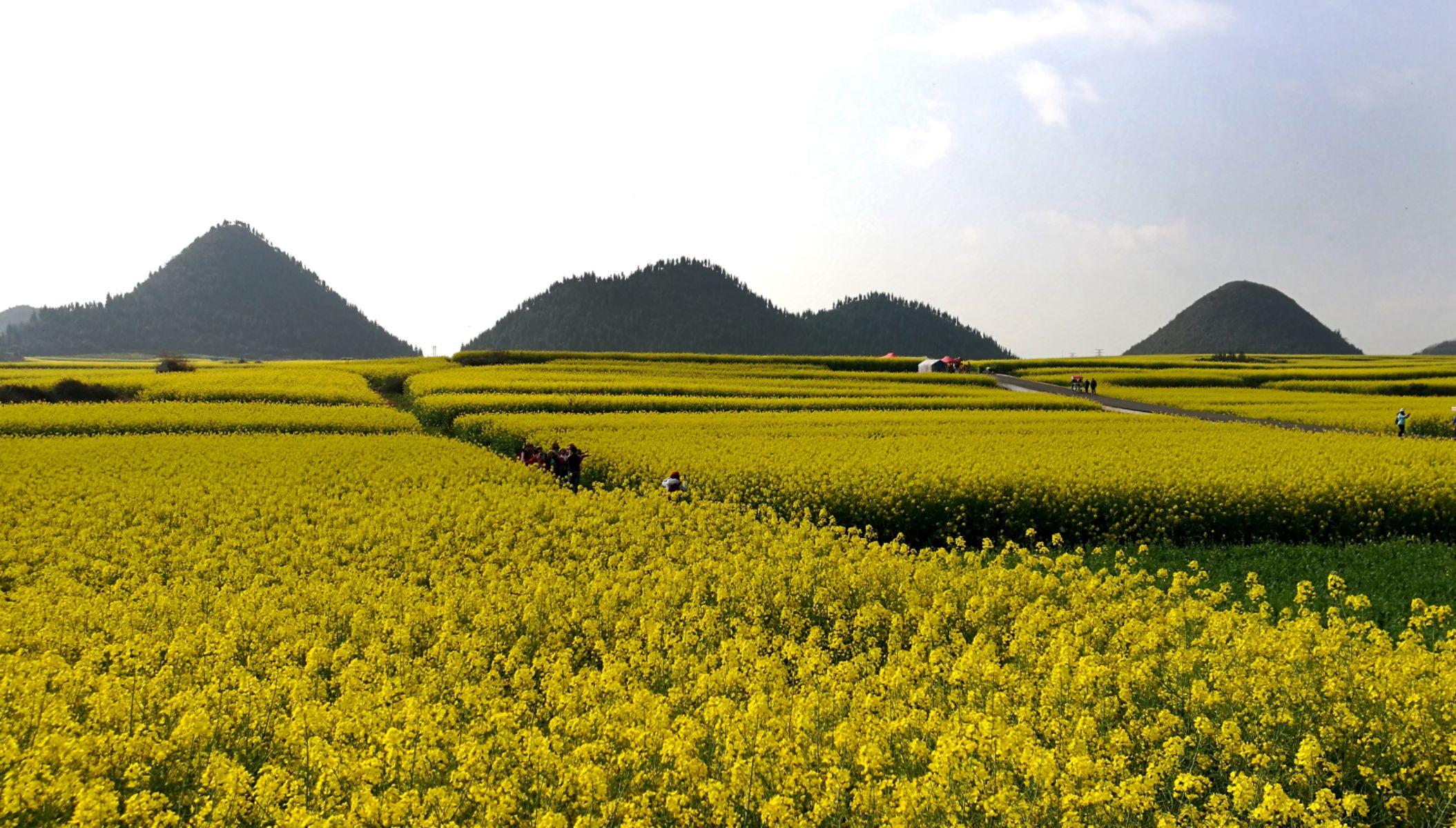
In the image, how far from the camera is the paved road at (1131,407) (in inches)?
1487

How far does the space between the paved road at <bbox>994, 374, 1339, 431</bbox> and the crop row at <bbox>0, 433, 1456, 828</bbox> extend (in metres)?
29.6

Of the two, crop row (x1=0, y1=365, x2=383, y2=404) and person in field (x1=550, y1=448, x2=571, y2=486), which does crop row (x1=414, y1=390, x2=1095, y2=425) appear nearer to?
crop row (x1=0, y1=365, x2=383, y2=404)

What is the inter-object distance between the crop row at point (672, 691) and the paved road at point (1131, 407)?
29.6 m

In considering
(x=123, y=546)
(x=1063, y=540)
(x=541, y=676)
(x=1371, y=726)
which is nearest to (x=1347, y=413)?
(x=1063, y=540)

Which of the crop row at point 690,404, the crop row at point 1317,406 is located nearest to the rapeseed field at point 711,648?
the crop row at point 690,404

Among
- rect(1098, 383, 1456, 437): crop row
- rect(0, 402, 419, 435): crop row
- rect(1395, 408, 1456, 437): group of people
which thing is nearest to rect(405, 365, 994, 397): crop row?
rect(0, 402, 419, 435): crop row

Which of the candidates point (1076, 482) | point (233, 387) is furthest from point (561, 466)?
point (233, 387)

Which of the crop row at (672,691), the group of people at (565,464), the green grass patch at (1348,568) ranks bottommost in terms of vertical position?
the green grass patch at (1348,568)

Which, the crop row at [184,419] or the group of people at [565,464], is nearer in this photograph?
the group of people at [565,464]

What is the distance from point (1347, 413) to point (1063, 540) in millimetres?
33445

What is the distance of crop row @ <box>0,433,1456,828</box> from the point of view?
17.4 feet

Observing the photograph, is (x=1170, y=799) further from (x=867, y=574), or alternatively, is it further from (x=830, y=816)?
(x=867, y=574)

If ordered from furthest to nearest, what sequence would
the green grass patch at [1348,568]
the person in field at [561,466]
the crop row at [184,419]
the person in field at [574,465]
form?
the crop row at [184,419]
the person in field at [561,466]
the person in field at [574,465]
the green grass patch at [1348,568]

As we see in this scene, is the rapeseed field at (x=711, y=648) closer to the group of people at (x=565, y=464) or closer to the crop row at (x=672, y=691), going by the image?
the crop row at (x=672, y=691)
